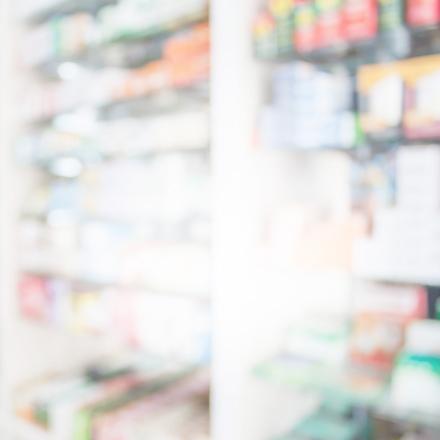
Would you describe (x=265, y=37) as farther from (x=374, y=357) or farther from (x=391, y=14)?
(x=374, y=357)

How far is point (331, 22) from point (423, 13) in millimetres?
218

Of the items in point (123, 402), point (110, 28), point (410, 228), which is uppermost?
point (110, 28)

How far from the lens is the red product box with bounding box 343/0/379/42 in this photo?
49.9 inches

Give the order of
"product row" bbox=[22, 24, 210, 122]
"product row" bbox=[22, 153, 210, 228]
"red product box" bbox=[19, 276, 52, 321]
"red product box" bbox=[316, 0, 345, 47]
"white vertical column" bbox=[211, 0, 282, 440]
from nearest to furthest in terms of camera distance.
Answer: "red product box" bbox=[316, 0, 345, 47], "white vertical column" bbox=[211, 0, 282, 440], "product row" bbox=[22, 24, 210, 122], "product row" bbox=[22, 153, 210, 228], "red product box" bbox=[19, 276, 52, 321]

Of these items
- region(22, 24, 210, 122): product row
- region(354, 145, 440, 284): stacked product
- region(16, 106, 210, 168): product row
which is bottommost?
region(354, 145, 440, 284): stacked product

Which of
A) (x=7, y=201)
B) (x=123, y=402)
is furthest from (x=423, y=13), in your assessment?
Answer: (x=7, y=201)

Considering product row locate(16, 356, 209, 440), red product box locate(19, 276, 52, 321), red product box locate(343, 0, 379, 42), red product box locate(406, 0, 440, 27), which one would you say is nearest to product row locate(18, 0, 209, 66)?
red product box locate(343, 0, 379, 42)

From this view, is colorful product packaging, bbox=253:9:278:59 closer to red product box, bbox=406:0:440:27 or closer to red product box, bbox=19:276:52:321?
red product box, bbox=406:0:440:27

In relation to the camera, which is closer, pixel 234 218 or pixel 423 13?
pixel 423 13

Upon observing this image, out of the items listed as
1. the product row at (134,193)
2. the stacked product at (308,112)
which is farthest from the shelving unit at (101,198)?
the stacked product at (308,112)

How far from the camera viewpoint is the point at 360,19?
1283mm

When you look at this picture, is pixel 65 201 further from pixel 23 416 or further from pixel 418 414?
pixel 418 414

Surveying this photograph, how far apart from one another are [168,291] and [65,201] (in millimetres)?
660

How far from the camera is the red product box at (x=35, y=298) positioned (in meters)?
2.12
